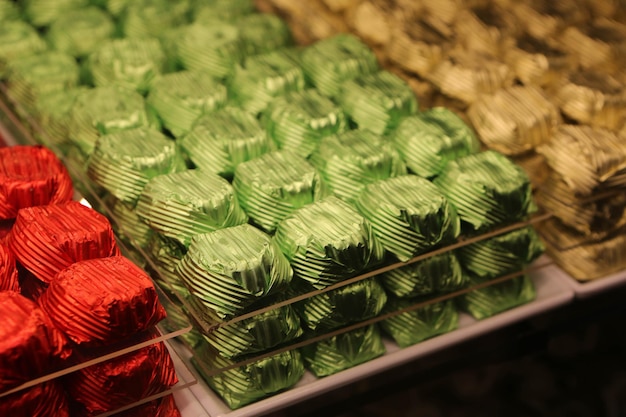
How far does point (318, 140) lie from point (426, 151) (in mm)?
242

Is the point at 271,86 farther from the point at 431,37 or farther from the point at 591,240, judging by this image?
the point at 591,240

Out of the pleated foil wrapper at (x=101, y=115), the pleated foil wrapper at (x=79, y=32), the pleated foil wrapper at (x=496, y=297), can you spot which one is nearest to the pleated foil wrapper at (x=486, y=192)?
the pleated foil wrapper at (x=496, y=297)

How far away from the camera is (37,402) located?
4.25 ft

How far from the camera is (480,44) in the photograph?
7.39ft

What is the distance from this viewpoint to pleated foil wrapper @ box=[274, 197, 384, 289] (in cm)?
153

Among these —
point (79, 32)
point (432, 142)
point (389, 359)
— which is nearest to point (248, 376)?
point (389, 359)

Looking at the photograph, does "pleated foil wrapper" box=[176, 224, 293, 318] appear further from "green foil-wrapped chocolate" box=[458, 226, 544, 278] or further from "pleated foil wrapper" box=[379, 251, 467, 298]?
"green foil-wrapped chocolate" box=[458, 226, 544, 278]

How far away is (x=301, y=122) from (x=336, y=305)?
1.57 ft

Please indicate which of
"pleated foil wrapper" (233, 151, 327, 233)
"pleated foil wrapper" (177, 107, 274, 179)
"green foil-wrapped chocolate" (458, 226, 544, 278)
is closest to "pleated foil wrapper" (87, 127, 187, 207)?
"pleated foil wrapper" (177, 107, 274, 179)

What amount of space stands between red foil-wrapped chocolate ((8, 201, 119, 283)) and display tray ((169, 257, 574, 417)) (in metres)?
0.32

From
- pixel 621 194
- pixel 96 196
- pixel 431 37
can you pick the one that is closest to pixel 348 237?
pixel 96 196

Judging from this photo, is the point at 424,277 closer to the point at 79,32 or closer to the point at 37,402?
the point at 37,402

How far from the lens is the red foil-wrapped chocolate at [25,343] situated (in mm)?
1236

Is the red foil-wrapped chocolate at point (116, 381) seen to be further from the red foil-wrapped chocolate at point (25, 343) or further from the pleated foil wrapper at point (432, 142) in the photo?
the pleated foil wrapper at point (432, 142)
